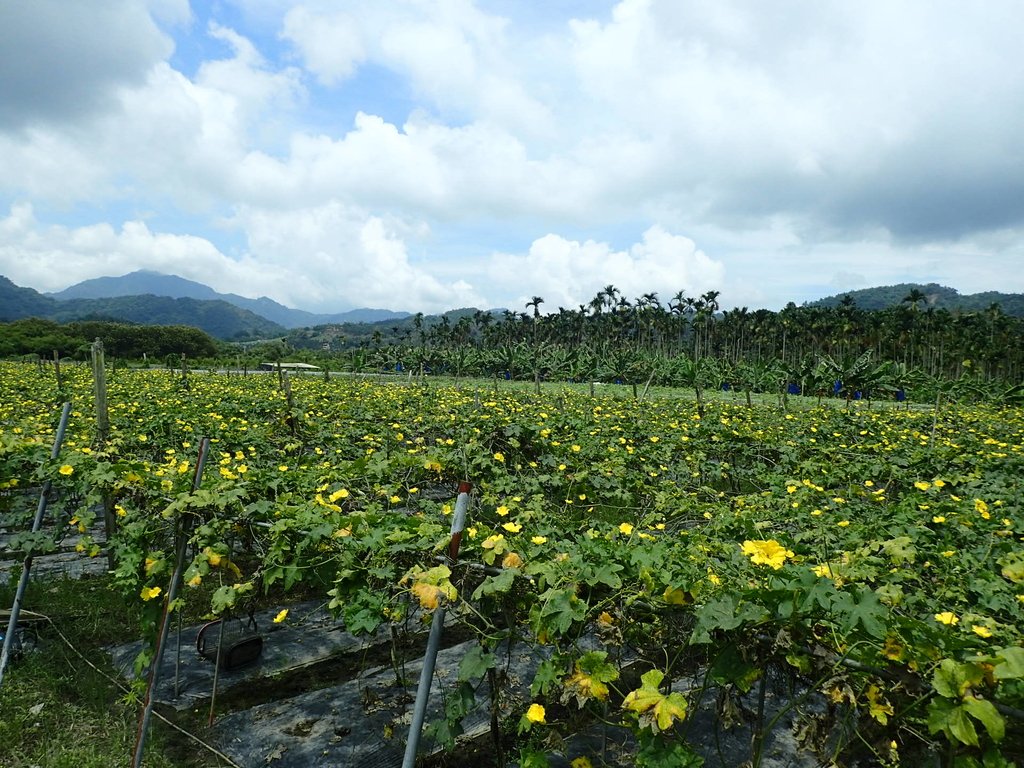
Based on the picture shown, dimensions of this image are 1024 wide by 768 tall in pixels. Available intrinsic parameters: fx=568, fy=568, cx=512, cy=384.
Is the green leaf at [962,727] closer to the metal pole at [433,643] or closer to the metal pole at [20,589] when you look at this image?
the metal pole at [433,643]

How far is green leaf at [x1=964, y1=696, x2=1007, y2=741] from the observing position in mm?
1341

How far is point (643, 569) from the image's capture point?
80.0 inches

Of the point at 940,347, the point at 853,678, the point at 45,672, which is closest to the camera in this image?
the point at 853,678

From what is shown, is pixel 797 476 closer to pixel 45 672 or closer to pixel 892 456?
pixel 892 456

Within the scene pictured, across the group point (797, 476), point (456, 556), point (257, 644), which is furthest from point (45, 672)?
point (797, 476)

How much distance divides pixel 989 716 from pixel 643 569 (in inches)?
37.8

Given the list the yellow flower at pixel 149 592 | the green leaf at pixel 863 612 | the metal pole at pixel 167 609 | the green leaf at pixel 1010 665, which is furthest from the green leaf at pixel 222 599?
the green leaf at pixel 1010 665

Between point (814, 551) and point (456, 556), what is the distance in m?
2.12

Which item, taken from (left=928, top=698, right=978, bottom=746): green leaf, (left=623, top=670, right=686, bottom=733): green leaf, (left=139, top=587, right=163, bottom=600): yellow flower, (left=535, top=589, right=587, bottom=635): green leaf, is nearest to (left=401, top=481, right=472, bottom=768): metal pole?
(left=535, top=589, right=587, bottom=635): green leaf

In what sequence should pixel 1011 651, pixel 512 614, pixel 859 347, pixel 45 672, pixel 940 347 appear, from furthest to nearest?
pixel 859 347 < pixel 940 347 < pixel 45 672 < pixel 512 614 < pixel 1011 651

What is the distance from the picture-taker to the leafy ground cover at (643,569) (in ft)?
5.38

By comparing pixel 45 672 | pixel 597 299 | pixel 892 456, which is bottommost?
pixel 45 672

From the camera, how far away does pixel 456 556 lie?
2.29 m

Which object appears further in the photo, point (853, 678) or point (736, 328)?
point (736, 328)
